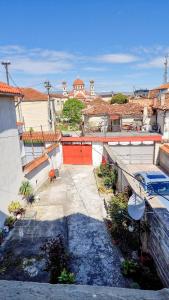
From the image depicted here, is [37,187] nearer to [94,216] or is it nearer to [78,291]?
[94,216]

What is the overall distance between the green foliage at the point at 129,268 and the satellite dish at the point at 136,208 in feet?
6.37

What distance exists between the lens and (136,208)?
767 cm

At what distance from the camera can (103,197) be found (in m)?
16.1

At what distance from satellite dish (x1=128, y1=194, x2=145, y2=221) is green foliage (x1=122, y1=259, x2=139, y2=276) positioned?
6.37 ft

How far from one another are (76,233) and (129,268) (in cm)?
388

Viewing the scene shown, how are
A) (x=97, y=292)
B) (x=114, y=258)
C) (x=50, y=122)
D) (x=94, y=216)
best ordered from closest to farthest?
1. (x=97, y=292)
2. (x=114, y=258)
3. (x=94, y=216)
4. (x=50, y=122)

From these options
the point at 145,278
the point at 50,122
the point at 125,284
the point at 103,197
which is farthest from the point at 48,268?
the point at 50,122

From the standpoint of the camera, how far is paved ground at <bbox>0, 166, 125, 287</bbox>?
27.9 feet

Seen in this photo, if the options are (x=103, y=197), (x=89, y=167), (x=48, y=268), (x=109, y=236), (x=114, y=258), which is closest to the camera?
(x=48, y=268)

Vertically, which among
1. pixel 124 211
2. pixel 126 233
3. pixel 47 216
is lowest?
pixel 47 216

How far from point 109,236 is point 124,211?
1992 millimetres

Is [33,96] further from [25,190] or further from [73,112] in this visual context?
[25,190]

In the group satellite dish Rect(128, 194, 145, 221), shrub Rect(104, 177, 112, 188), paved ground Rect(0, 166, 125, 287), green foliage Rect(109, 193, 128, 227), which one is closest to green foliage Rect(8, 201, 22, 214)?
paved ground Rect(0, 166, 125, 287)

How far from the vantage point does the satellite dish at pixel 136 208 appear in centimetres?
746
